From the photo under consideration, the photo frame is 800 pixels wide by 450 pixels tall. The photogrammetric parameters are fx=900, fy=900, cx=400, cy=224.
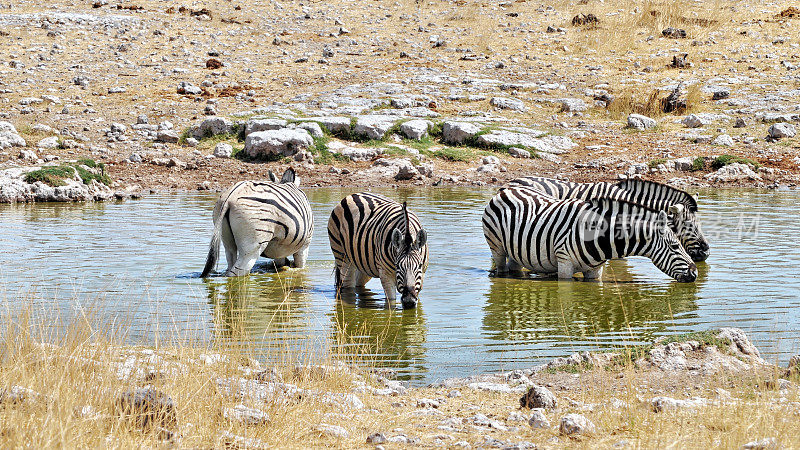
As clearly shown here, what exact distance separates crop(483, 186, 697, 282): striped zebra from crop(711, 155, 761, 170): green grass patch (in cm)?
1216

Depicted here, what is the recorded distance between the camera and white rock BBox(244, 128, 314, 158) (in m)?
23.3

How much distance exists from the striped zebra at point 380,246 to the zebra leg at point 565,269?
248cm

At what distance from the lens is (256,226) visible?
36.8 ft

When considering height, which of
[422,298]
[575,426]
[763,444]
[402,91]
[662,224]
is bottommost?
[422,298]

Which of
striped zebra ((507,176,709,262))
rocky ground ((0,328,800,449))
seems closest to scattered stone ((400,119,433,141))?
striped zebra ((507,176,709,262))

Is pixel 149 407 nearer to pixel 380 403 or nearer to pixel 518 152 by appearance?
pixel 380 403

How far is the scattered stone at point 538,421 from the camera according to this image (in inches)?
211

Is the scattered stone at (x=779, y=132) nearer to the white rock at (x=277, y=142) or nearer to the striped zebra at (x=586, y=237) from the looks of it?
the white rock at (x=277, y=142)

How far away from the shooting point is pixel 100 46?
3177cm

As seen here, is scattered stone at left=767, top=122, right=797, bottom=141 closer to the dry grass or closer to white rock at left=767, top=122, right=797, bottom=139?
white rock at left=767, top=122, right=797, bottom=139

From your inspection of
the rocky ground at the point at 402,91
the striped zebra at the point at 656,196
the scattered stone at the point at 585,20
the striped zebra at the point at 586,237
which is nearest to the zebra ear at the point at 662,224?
the striped zebra at the point at 586,237

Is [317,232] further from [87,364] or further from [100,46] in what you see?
[100,46]

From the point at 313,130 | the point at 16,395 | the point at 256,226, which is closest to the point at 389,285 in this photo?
the point at 256,226

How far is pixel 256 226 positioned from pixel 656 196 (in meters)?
6.03
